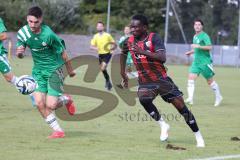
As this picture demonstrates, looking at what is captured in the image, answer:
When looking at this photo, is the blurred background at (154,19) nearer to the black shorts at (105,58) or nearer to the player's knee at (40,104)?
the black shorts at (105,58)

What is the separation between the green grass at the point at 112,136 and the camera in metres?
9.59

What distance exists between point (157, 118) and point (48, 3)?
50.8 meters

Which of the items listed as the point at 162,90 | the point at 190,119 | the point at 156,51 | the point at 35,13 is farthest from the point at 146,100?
the point at 35,13

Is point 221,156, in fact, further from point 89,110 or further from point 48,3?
point 48,3

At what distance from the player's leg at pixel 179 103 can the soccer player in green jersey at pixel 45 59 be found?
1790 millimetres

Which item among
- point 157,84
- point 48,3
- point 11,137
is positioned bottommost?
point 48,3

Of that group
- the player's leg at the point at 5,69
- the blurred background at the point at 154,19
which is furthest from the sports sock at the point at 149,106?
the blurred background at the point at 154,19

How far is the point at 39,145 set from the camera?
1030 centimetres

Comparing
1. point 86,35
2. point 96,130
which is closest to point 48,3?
point 86,35

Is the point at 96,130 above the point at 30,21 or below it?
below

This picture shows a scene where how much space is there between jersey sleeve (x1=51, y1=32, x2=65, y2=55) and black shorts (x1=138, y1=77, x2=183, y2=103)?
60.6 inches

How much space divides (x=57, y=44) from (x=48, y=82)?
A: 689mm
